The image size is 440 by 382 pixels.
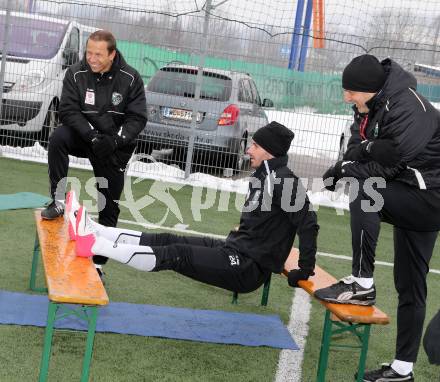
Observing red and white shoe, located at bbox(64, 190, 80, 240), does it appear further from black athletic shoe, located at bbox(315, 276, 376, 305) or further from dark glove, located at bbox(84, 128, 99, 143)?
black athletic shoe, located at bbox(315, 276, 376, 305)

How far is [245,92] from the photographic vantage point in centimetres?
1218

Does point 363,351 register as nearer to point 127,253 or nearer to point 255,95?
point 127,253

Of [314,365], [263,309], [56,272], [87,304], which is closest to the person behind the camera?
[87,304]

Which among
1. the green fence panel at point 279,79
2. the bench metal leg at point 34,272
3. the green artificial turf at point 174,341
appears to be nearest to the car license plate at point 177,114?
the green fence panel at point 279,79

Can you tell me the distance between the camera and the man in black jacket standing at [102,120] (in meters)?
6.65

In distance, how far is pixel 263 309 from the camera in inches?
261

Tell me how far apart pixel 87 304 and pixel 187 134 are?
318 inches

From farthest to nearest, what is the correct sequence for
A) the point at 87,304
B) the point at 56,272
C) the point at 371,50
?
the point at 371,50 < the point at 56,272 < the point at 87,304

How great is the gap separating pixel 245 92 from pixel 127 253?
7.19m

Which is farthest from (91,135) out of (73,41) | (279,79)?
(73,41)

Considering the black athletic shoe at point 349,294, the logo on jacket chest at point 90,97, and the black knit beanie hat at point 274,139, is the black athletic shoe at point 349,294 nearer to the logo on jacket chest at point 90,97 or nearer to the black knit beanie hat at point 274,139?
the black knit beanie hat at point 274,139

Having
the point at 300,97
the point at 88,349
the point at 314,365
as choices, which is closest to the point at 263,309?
the point at 314,365

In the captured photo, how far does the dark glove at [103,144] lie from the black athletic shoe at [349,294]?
89.8 inches

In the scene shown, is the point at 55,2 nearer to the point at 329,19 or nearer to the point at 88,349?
the point at 329,19
